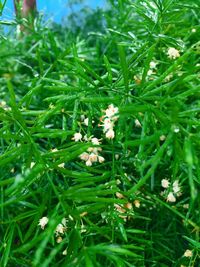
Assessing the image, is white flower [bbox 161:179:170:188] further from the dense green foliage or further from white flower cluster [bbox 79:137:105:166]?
white flower cluster [bbox 79:137:105:166]

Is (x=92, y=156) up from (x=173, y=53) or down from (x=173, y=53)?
down

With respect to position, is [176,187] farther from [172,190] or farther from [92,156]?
[92,156]

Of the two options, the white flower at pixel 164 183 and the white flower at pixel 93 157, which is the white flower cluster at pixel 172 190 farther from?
the white flower at pixel 93 157

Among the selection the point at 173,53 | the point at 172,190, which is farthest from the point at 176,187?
the point at 173,53

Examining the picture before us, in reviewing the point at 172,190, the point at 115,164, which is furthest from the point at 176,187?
the point at 115,164

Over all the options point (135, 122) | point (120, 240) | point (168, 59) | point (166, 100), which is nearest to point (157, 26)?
point (168, 59)

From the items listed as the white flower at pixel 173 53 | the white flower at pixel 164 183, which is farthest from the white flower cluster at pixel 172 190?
the white flower at pixel 173 53

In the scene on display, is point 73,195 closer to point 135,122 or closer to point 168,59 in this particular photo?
point 135,122

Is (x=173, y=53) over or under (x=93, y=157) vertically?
over

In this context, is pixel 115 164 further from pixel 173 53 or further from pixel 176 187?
pixel 173 53
